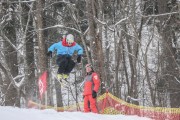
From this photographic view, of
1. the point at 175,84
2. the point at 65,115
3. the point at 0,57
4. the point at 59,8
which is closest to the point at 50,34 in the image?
the point at 59,8

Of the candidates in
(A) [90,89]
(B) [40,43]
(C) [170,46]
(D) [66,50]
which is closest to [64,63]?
(D) [66,50]

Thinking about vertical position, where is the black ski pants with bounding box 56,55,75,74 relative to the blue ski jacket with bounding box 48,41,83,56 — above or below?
below

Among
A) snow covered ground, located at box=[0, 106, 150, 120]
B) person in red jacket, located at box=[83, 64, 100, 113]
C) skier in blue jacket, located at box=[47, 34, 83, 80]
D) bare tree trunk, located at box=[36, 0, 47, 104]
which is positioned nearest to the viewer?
snow covered ground, located at box=[0, 106, 150, 120]

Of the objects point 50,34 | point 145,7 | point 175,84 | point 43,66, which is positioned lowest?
point 175,84

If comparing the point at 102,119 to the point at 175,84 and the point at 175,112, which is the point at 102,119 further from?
the point at 175,84

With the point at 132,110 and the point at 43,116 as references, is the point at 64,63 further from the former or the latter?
the point at 43,116

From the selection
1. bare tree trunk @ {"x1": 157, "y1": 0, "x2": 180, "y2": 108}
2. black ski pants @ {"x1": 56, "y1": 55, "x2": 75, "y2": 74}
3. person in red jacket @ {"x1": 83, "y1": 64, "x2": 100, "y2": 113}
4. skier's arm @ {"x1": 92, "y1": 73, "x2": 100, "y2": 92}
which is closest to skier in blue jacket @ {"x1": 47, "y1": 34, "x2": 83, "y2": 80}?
black ski pants @ {"x1": 56, "y1": 55, "x2": 75, "y2": 74}

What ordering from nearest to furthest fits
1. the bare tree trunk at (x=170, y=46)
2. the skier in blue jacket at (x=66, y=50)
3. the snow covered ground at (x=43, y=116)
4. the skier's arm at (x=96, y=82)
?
1. the snow covered ground at (x=43, y=116)
2. the skier's arm at (x=96, y=82)
3. the skier in blue jacket at (x=66, y=50)
4. the bare tree trunk at (x=170, y=46)

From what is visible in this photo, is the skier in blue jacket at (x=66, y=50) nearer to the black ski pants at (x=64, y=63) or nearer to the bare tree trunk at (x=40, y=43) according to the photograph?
the black ski pants at (x=64, y=63)

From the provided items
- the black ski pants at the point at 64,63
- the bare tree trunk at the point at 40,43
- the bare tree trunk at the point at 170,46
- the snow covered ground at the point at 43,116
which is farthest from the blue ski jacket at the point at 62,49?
the bare tree trunk at the point at 170,46

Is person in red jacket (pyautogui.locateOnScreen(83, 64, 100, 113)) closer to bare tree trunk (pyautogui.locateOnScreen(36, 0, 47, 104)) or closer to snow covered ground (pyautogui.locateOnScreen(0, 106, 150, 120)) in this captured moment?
snow covered ground (pyautogui.locateOnScreen(0, 106, 150, 120))

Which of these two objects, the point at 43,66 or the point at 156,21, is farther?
the point at 156,21

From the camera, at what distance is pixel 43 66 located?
685 inches

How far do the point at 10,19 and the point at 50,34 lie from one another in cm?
309
